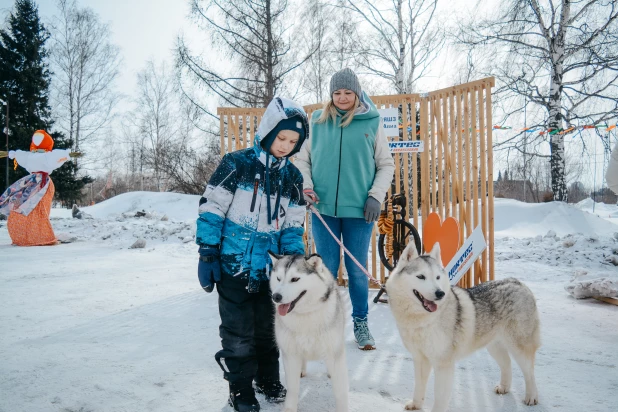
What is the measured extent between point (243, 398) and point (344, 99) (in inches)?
88.1

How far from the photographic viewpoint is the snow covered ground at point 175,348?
2117mm

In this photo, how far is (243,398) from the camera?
2.00 m

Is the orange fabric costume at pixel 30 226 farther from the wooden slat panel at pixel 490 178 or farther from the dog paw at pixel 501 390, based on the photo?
the dog paw at pixel 501 390

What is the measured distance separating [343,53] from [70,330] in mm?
12661

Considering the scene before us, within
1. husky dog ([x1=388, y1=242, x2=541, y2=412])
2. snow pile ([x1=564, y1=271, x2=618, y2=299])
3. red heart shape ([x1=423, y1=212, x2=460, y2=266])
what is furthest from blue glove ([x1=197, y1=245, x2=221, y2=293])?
snow pile ([x1=564, y1=271, x2=618, y2=299])

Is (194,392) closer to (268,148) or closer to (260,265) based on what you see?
(260,265)

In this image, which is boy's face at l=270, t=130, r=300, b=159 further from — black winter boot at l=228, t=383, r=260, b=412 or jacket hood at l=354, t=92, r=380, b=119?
black winter boot at l=228, t=383, r=260, b=412

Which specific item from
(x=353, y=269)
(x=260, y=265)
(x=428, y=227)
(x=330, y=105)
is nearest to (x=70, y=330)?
(x=260, y=265)

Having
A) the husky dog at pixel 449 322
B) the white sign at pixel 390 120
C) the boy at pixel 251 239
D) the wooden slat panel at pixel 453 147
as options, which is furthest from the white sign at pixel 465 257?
the boy at pixel 251 239

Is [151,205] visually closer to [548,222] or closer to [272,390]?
[548,222]

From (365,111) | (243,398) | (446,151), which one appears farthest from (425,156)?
(243,398)

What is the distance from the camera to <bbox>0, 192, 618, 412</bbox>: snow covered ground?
212 cm

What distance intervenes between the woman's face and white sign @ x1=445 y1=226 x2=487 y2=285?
217cm

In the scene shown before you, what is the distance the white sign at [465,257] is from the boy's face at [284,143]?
8.97 feet
